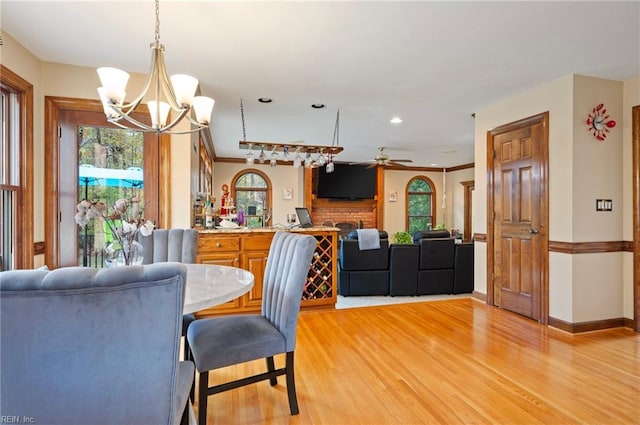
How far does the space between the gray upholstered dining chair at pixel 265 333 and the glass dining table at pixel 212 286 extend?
0.23 m

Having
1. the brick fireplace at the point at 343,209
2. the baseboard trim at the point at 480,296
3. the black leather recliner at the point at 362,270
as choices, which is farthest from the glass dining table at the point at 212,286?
the brick fireplace at the point at 343,209

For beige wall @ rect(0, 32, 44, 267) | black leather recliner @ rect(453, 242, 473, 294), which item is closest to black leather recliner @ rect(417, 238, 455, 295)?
black leather recliner @ rect(453, 242, 473, 294)

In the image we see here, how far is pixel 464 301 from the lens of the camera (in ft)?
14.0

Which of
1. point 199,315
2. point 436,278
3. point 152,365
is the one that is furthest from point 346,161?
point 152,365

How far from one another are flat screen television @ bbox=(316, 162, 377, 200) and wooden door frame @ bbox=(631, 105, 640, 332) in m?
6.01

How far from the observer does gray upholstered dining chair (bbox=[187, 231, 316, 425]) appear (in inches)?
66.2

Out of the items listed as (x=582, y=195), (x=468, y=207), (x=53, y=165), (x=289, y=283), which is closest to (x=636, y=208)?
(x=582, y=195)

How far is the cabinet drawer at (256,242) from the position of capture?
353 centimetres

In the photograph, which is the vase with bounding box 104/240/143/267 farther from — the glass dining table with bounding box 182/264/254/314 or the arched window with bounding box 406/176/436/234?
the arched window with bounding box 406/176/436/234

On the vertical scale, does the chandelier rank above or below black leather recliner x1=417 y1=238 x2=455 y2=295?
above

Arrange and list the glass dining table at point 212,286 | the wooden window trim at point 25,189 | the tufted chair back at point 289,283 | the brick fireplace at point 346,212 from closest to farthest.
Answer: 1. the glass dining table at point 212,286
2. the tufted chair back at point 289,283
3. the wooden window trim at point 25,189
4. the brick fireplace at point 346,212

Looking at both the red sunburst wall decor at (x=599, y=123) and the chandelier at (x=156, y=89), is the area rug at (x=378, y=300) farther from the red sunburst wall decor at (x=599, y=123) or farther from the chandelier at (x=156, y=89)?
the chandelier at (x=156, y=89)

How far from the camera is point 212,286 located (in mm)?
1635

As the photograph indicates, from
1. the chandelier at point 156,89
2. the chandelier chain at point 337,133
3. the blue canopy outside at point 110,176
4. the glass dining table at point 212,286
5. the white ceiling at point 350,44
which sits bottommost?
the glass dining table at point 212,286
